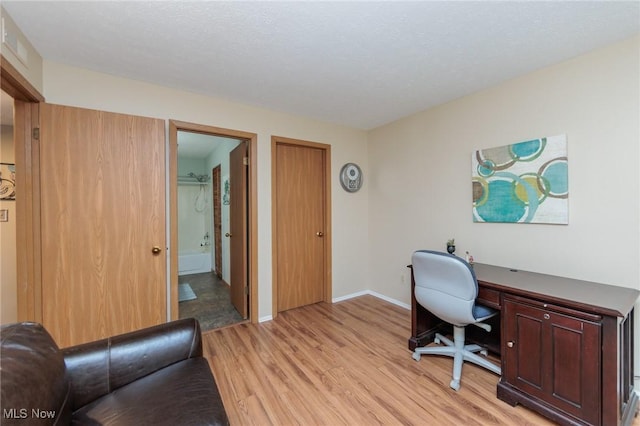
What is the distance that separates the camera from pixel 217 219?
517cm

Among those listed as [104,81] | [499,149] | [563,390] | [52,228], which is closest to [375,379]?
[563,390]

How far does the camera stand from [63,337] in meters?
1.93

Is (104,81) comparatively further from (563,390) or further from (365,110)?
(563,390)

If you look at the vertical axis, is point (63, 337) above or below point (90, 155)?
below

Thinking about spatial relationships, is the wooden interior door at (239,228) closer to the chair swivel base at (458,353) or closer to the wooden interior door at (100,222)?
the wooden interior door at (100,222)

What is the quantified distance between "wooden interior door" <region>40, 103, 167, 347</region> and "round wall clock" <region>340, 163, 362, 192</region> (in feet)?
7.00

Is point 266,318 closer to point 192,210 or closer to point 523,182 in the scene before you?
point 523,182

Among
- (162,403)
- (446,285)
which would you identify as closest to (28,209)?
(162,403)

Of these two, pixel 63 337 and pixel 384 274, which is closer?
pixel 63 337

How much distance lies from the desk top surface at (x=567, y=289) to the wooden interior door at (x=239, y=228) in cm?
234

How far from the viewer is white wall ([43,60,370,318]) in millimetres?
2094

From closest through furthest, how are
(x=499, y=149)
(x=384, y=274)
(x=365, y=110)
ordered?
(x=499, y=149), (x=365, y=110), (x=384, y=274)

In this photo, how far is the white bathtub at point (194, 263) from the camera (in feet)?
17.1

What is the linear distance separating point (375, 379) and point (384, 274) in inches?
68.7
